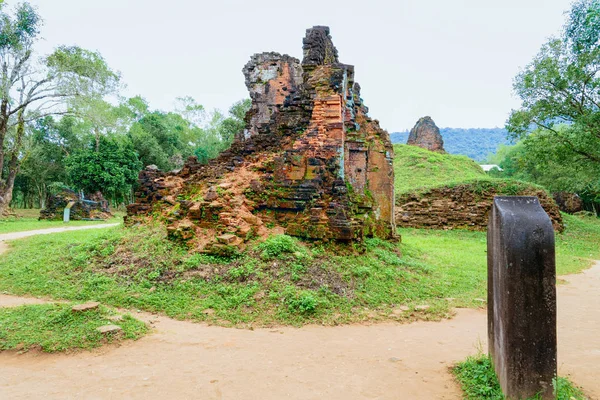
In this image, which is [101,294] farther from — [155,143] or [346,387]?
[155,143]

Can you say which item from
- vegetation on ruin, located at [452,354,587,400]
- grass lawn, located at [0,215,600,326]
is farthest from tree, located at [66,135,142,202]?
vegetation on ruin, located at [452,354,587,400]

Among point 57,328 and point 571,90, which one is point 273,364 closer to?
point 57,328

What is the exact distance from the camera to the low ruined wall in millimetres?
19973

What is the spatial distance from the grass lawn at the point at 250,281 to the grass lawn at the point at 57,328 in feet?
3.17

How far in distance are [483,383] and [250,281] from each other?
157 inches

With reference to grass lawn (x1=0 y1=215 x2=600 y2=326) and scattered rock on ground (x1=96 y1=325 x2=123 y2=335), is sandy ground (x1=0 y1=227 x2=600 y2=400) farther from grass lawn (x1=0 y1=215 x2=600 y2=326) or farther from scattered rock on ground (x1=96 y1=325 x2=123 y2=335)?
grass lawn (x1=0 y1=215 x2=600 y2=326)

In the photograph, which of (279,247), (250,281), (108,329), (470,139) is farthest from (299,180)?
(470,139)

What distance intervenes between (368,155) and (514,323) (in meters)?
9.37

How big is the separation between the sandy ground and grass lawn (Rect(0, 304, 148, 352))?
0.15 meters

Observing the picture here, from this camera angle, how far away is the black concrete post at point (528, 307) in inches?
124

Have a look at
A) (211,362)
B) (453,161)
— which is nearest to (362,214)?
(211,362)

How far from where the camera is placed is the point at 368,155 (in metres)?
12.2

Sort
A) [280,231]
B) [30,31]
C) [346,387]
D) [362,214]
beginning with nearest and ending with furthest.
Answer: [346,387] → [280,231] → [362,214] → [30,31]

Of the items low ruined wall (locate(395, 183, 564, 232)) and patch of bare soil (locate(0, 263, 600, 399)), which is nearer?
patch of bare soil (locate(0, 263, 600, 399))
